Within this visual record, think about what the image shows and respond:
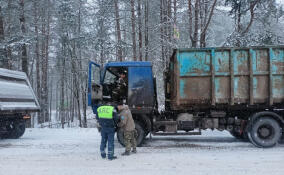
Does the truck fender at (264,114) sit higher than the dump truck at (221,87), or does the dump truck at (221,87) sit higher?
the dump truck at (221,87)

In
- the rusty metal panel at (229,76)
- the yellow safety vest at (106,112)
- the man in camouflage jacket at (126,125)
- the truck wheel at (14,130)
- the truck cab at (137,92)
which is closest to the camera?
the yellow safety vest at (106,112)

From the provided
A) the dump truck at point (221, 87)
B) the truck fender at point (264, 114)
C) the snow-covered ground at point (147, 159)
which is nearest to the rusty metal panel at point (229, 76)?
the dump truck at point (221, 87)

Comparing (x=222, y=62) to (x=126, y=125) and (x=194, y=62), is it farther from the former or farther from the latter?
(x=126, y=125)

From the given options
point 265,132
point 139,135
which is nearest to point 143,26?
point 139,135

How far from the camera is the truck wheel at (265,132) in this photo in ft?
26.6

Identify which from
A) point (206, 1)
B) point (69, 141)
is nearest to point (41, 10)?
point (206, 1)

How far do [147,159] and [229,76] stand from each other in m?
3.59

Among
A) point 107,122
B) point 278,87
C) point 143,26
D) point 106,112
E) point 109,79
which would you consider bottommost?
point 107,122

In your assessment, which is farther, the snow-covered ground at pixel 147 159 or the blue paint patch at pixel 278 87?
the blue paint patch at pixel 278 87

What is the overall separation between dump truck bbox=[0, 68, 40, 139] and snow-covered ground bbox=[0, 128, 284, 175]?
0.84 metres

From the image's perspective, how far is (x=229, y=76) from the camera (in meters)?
8.13

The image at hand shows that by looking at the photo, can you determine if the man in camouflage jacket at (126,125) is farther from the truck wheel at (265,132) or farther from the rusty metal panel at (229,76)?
the truck wheel at (265,132)

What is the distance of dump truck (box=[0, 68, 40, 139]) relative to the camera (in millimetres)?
9434

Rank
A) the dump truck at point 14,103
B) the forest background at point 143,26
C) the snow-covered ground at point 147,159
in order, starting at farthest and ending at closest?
the forest background at point 143,26 → the dump truck at point 14,103 → the snow-covered ground at point 147,159
